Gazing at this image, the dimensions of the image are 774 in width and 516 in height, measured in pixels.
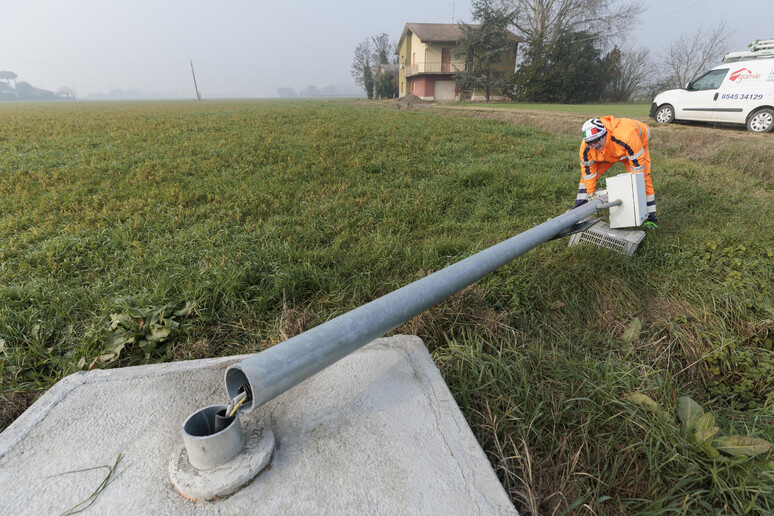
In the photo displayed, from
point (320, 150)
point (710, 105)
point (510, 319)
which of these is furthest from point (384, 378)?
point (710, 105)

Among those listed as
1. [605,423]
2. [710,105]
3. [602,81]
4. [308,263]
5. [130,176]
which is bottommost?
[605,423]

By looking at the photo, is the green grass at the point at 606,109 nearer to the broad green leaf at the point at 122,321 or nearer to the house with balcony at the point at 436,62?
the house with balcony at the point at 436,62

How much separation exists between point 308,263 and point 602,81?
127 feet

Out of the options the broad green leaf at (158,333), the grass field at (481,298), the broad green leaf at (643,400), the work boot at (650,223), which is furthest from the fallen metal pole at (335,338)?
the work boot at (650,223)

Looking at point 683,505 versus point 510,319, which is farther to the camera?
point 510,319

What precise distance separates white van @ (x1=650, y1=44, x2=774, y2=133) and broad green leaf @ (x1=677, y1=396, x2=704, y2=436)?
→ 1349 cm

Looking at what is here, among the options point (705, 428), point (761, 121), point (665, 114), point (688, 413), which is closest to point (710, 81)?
point (665, 114)

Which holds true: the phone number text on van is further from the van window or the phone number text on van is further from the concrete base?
the concrete base

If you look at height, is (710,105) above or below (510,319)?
above

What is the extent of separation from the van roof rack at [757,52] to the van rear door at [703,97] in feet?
2.22

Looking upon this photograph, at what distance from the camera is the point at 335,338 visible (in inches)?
49.2

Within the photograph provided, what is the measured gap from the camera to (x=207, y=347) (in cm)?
241

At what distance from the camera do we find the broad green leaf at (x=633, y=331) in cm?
Answer: 274

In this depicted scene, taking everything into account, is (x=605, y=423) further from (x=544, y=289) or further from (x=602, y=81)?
(x=602, y=81)
